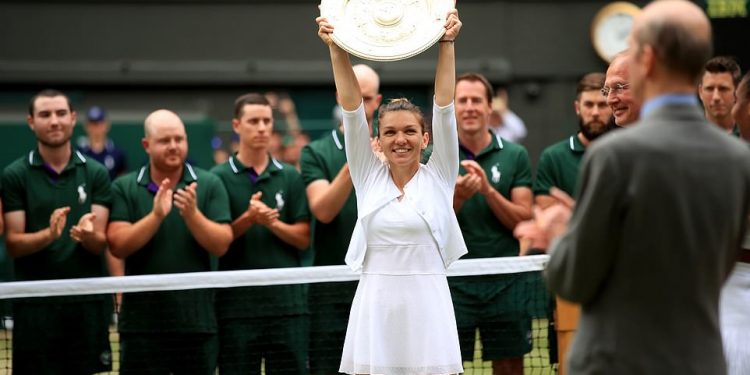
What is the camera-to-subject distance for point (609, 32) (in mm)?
18688

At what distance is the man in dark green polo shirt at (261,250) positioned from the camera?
7.67 metres

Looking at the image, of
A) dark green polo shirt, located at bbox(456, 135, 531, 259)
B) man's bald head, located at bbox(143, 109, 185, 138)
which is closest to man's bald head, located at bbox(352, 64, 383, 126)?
dark green polo shirt, located at bbox(456, 135, 531, 259)

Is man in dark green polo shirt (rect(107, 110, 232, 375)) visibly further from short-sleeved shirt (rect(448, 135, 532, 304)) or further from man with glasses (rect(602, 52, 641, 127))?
man with glasses (rect(602, 52, 641, 127))

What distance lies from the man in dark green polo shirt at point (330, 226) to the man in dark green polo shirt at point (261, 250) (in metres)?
0.09

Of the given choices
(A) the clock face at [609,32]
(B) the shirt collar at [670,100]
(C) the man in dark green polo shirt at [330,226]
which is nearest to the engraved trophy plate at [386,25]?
(C) the man in dark green polo shirt at [330,226]

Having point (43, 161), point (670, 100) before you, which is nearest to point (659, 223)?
point (670, 100)

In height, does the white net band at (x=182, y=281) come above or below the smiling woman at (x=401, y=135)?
below

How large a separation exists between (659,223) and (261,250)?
4.66m

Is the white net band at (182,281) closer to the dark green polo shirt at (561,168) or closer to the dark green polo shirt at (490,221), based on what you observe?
the dark green polo shirt at (490,221)


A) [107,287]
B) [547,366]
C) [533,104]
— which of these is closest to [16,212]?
[107,287]

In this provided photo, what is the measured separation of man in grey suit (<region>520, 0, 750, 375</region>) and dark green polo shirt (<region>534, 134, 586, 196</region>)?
171 inches

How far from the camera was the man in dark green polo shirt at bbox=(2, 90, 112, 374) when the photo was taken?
7664mm

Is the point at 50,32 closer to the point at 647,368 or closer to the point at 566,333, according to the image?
the point at 566,333

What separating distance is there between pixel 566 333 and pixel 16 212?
3.77 m
